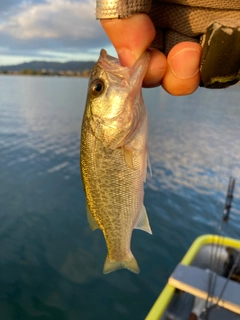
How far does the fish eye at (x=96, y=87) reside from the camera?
2.10 meters

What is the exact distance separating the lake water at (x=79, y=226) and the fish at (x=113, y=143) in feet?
17.4

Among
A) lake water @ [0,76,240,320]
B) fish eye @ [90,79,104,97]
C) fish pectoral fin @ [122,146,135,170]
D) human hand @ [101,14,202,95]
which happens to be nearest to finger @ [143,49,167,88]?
human hand @ [101,14,202,95]

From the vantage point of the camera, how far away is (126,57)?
1.77 m

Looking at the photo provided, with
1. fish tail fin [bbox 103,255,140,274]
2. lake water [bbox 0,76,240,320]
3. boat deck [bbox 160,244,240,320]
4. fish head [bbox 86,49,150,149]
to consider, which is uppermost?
fish head [bbox 86,49,150,149]

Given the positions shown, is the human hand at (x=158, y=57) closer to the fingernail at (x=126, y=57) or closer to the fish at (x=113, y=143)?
the fingernail at (x=126, y=57)

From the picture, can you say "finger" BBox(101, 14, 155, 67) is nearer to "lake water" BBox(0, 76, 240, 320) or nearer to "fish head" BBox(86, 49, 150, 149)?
"fish head" BBox(86, 49, 150, 149)

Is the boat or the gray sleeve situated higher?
the gray sleeve

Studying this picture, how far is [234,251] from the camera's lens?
6.55 m

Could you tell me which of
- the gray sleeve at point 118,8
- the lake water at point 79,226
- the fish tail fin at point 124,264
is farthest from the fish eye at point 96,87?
the lake water at point 79,226

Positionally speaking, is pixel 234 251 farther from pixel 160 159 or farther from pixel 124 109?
pixel 160 159

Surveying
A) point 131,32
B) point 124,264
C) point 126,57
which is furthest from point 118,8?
point 124,264

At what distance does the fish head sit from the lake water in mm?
5650

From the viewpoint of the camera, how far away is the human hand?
5.26 feet

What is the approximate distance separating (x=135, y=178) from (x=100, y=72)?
731 mm
